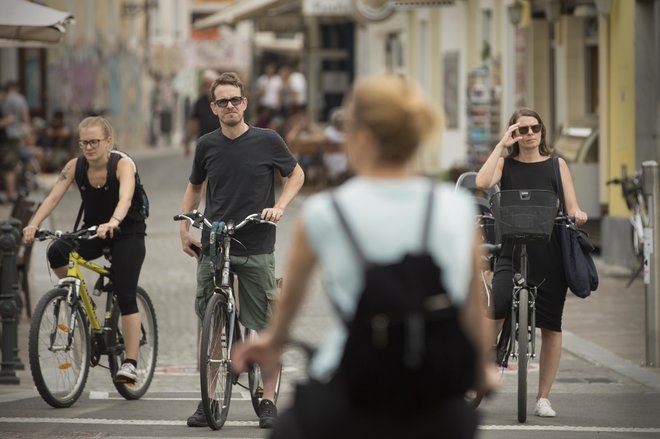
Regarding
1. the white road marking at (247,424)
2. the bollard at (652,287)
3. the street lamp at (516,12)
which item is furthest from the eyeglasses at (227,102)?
the street lamp at (516,12)

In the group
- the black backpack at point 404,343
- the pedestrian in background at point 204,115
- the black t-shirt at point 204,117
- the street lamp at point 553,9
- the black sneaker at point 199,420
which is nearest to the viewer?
the black backpack at point 404,343

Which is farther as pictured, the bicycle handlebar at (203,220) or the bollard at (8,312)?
the bollard at (8,312)

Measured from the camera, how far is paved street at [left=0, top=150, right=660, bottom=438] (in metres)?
8.60

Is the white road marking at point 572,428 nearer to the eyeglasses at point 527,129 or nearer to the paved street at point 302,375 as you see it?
the paved street at point 302,375

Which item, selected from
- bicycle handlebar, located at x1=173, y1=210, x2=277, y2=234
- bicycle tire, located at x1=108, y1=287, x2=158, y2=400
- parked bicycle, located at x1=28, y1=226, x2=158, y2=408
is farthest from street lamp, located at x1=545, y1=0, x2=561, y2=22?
bicycle handlebar, located at x1=173, y1=210, x2=277, y2=234

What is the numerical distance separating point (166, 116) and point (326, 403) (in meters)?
58.0

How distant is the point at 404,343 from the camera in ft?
14.3

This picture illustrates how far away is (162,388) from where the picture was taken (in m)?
10.7

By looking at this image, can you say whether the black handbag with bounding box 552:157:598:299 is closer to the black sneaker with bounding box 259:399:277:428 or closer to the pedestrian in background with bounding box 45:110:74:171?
the black sneaker with bounding box 259:399:277:428

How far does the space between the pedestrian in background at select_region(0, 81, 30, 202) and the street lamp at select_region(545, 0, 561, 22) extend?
9.84 meters

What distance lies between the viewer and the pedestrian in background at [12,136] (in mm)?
26625

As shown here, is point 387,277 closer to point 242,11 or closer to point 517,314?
point 517,314

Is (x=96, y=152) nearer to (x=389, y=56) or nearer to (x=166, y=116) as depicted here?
(x=389, y=56)

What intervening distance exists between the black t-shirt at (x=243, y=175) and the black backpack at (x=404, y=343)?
443 cm
